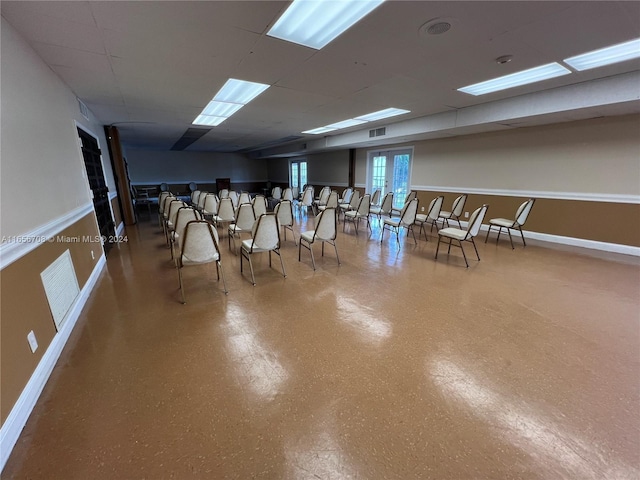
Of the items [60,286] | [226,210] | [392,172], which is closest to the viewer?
[60,286]

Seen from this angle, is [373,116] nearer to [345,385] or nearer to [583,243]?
[583,243]

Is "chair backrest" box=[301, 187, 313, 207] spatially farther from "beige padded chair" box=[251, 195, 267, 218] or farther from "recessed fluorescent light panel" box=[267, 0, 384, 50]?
"recessed fluorescent light panel" box=[267, 0, 384, 50]

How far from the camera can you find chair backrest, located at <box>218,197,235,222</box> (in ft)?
16.3

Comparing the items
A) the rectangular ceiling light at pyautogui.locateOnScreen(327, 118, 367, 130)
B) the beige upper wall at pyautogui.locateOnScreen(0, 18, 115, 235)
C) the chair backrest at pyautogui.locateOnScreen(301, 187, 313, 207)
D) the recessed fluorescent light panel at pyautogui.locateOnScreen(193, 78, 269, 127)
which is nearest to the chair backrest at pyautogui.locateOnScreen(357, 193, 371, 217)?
the rectangular ceiling light at pyautogui.locateOnScreen(327, 118, 367, 130)

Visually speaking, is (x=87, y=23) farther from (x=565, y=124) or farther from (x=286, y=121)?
(x=565, y=124)

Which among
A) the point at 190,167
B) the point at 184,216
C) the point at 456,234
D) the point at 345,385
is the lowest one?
the point at 345,385

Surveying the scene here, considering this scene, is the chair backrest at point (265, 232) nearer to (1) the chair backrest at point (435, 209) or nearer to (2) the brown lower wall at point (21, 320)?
(2) the brown lower wall at point (21, 320)

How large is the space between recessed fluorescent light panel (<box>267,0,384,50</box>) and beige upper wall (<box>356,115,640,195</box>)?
483cm

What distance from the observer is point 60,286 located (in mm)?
2182

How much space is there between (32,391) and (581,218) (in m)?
7.20

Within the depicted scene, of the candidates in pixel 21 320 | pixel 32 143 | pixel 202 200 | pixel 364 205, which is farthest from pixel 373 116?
pixel 21 320

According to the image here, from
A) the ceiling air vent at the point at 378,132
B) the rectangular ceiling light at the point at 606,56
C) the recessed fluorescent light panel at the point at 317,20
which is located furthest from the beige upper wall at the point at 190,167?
the rectangular ceiling light at the point at 606,56

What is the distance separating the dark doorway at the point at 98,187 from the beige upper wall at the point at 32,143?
95cm

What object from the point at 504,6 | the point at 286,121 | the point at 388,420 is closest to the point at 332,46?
the point at 504,6
